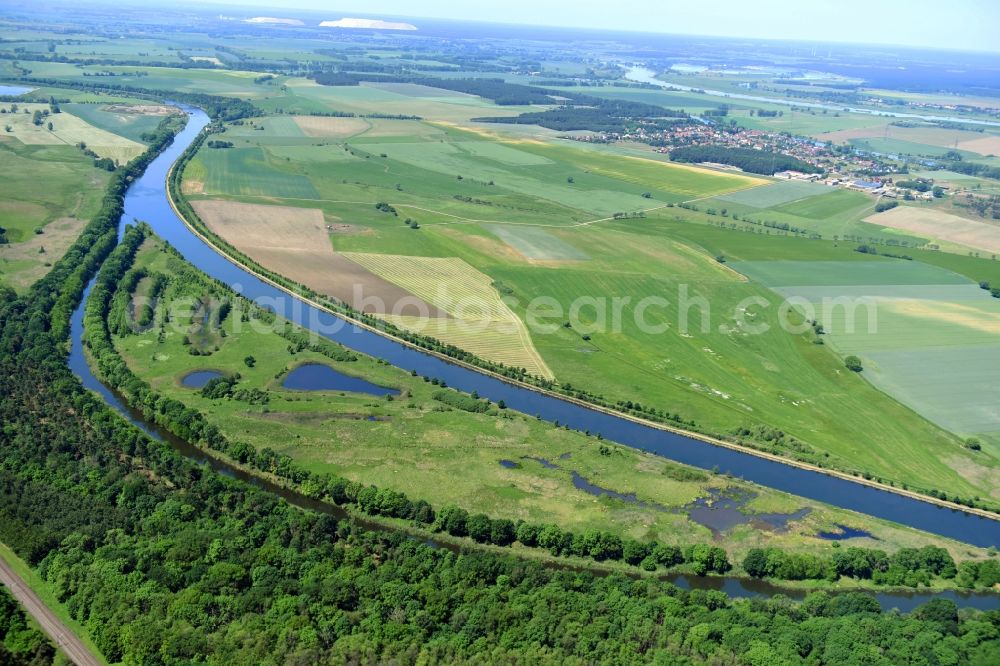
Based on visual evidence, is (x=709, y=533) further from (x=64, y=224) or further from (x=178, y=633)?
(x=64, y=224)

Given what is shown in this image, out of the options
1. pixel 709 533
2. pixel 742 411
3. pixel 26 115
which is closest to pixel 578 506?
pixel 709 533

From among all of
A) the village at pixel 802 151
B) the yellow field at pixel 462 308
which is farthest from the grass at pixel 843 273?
the village at pixel 802 151

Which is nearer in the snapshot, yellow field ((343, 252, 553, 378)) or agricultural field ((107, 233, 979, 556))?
agricultural field ((107, 233, 979, 556))

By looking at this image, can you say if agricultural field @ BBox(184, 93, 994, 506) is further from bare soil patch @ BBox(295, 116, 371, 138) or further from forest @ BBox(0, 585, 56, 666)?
forest @ BBox(0, 585, 56, 666)

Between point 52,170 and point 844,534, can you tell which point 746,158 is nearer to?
point 52,170

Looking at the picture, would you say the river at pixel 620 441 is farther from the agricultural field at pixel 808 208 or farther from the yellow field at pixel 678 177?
the yellow field at pixel 678 177

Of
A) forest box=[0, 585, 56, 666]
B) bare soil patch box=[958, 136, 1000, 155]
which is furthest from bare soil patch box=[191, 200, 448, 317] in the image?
bare soil patch box=[958, 136, 1000, 155]

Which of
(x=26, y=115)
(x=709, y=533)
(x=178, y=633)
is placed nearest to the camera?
(x=178, y=633)
